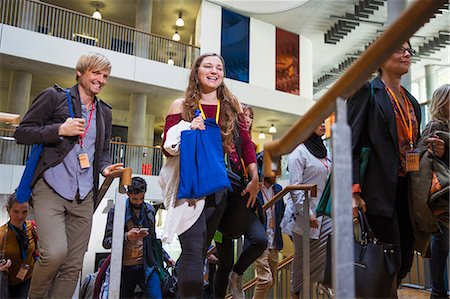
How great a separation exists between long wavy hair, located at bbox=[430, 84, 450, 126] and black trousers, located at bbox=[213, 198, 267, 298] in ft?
3.62

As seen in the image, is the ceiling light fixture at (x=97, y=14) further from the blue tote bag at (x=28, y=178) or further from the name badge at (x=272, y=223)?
the blue tote bag at (x=28, y=178)

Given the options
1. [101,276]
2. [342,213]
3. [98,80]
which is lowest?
[101,276]

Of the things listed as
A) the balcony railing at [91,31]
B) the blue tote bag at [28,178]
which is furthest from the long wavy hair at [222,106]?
the balcony railing at [91,31]

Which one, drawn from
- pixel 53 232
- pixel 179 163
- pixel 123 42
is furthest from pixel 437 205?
pixel 123 42

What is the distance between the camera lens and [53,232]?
188 cm

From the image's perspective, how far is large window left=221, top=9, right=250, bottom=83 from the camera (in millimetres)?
12539

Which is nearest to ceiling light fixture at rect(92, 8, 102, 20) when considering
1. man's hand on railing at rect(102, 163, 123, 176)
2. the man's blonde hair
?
the man's blonde hair

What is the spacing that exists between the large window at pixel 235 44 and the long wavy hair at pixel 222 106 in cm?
1028

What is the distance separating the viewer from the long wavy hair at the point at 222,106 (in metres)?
2.09

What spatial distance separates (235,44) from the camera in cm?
1277

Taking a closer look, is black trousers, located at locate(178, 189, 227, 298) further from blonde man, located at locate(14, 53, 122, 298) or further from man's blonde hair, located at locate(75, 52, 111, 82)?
man's blonde hair, located at locate(75, 52, 111, 82)

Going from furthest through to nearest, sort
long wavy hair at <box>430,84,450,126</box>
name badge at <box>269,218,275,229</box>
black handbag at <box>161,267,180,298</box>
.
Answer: black handbag at <box>161,267,180,298</box>
name badge at <box>269,218,275,229</box>
long wavy hair at <box>430,84,450,126</box>

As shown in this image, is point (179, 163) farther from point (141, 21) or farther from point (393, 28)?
point (141, 21)

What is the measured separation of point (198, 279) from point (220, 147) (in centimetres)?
62
